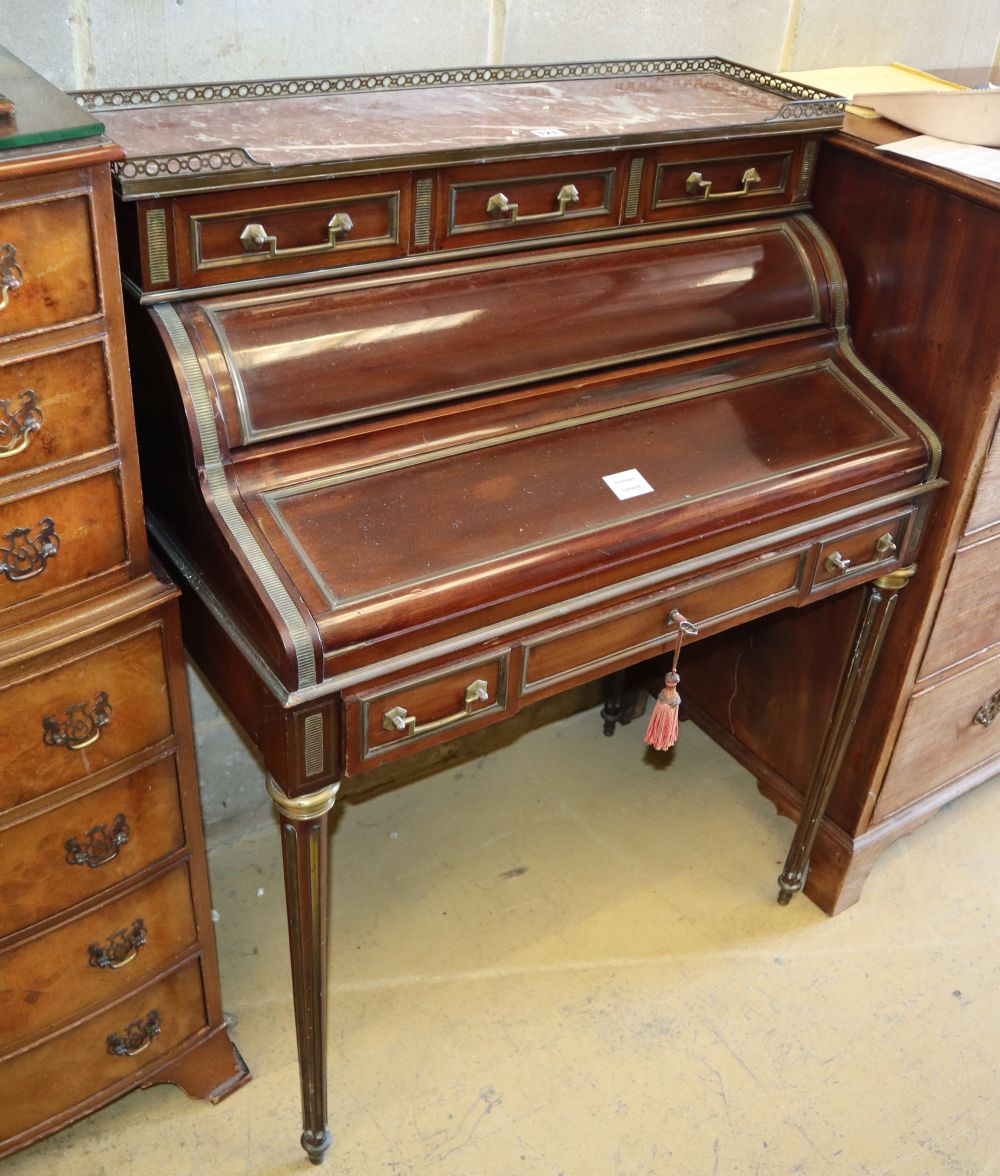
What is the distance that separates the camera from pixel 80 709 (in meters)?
1.62

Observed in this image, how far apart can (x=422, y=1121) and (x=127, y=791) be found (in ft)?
2.89

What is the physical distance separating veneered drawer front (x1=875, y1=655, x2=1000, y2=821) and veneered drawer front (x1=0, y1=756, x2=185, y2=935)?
1476 millimetres

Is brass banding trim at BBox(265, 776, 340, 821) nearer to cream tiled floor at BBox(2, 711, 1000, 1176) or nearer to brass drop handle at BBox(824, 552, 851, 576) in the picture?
cream tiled floor at BBox(2, 711, 1000, 1176)

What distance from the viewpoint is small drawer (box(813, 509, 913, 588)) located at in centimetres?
202

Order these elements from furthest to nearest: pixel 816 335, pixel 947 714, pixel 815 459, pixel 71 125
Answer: pixel 947 714 → pixel 816 335 → pixel 815 459 → pixel 71 125

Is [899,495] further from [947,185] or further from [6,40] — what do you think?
[6,40]

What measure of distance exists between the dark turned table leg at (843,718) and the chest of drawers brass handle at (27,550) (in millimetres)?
1417

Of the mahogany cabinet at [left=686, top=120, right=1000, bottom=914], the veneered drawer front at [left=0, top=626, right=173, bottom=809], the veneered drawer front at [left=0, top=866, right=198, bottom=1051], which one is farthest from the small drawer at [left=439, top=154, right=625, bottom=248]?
the veneered drawer front at [left=0, top=866, right=198, bottom=1051]

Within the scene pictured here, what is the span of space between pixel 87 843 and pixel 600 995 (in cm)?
113

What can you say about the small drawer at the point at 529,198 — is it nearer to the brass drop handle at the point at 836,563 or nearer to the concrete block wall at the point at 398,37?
the concrete block wall at the point at 398,37

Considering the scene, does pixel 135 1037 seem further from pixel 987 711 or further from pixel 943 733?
pixel 987 711

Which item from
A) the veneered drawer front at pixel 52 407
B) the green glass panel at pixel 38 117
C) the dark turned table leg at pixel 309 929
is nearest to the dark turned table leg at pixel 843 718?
the dark turned table leg at pixel 309 929

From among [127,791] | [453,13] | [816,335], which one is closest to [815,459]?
[816,335]

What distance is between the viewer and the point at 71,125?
1.30 metres
